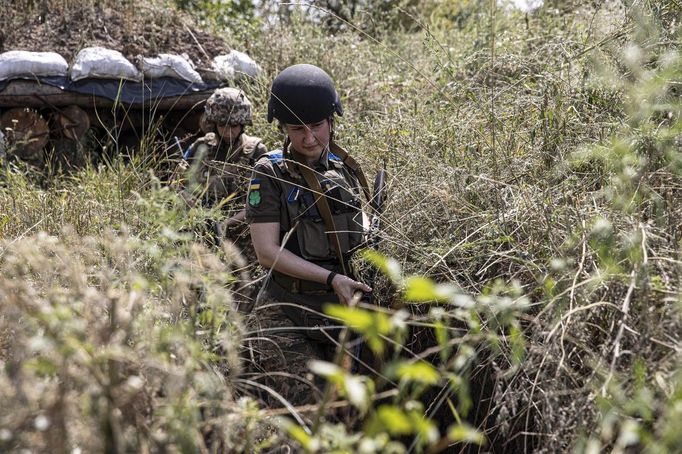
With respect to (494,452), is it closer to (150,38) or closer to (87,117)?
(87,117)

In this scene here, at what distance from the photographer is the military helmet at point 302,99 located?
3592 millimetres

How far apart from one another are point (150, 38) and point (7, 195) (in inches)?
131

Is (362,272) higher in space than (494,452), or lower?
higher

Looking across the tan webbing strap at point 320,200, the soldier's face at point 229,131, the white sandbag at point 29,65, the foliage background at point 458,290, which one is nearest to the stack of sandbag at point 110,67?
the white sandbag at point 29,65

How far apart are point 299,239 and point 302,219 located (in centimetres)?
9

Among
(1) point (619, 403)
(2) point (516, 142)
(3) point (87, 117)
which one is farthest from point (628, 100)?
(3) point (87, 117)

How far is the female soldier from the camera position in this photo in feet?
11.6

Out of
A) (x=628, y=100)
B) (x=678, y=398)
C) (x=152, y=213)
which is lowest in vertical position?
(x=152, y=213)

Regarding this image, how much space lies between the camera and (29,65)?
24.1 feet

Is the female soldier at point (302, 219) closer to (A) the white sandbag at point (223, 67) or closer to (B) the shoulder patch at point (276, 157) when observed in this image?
(B) the shoulder patch at point (276, 157)

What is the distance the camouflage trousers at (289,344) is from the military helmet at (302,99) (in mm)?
749

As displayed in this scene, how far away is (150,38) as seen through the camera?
8180 millimetres

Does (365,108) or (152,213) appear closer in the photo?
(152,213)

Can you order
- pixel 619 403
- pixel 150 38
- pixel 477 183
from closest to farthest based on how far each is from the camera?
pixel 619 403 < pixel 477 183 < pixel 150 38
